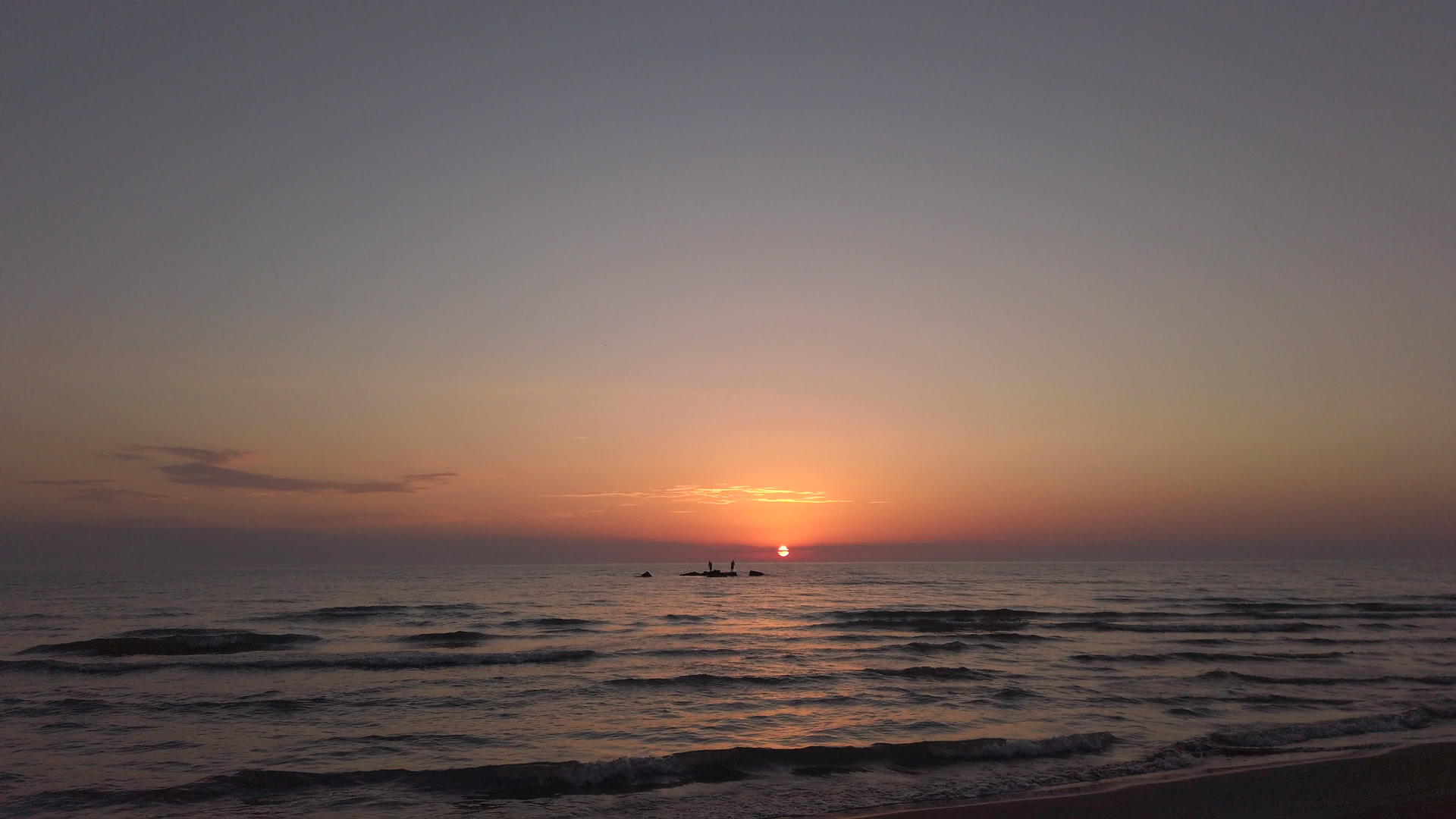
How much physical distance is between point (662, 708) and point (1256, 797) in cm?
1162

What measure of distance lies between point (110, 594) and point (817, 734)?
227 ft

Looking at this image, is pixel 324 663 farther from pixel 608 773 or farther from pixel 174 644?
A: pixel 608 773

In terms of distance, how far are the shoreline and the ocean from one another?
0.71 meters

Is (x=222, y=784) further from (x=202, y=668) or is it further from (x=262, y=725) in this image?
(x=202, y=668)

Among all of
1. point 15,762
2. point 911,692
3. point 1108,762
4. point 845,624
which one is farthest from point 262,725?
point 845,624

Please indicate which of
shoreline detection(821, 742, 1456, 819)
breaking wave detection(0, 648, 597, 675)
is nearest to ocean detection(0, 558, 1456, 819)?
breaking wave detection(0, 648, 597, 675)

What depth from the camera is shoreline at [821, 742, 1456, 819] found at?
33.6 feet

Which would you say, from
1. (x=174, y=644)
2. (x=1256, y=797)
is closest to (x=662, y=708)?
(x=1256, y=797)

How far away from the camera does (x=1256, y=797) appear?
10.9 m

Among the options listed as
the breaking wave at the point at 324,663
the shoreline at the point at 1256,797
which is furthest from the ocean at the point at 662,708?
the shoreline at the point at 1256,797

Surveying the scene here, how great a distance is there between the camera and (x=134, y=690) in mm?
20797

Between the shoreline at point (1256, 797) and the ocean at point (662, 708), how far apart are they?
0.71 metres

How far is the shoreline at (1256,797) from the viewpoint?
33.6 feet

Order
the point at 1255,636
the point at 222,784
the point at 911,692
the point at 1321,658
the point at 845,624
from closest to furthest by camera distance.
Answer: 1. the point at 222,784
2. the point at 911,692
3. the point at 1321,658
4. the point at 1255,636
5. the point at 845,624
